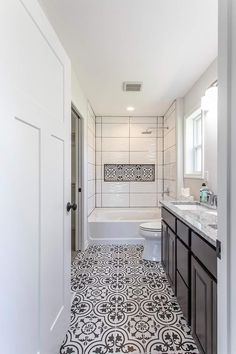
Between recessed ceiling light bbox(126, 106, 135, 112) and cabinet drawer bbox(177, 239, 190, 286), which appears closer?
cabinet drawer bbox(177, 239, 190, 286)

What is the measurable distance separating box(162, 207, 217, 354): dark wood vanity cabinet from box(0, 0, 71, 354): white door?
0.85 metres

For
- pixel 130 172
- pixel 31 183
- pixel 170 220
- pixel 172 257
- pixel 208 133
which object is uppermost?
pixel 208 133

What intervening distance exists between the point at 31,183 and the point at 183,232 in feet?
3.89

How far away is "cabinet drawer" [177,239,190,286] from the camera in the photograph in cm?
165

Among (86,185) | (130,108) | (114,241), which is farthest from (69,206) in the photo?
(130,108)

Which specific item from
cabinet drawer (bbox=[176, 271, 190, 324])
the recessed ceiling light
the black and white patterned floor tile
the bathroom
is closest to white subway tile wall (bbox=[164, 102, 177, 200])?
the bathroom

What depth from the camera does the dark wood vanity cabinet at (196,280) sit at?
46.4 inches

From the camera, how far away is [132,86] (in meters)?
3.22

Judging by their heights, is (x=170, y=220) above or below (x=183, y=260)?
above

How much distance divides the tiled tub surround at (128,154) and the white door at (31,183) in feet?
10.6

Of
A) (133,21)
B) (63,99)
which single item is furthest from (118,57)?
(63,99)

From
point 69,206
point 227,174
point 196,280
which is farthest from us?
point 69,206

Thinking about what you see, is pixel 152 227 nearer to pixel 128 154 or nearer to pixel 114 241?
pixel 114 241

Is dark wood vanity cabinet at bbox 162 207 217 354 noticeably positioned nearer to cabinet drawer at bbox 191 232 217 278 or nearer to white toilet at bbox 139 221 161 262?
cabinet drawer at bbox 191 232 217 278
